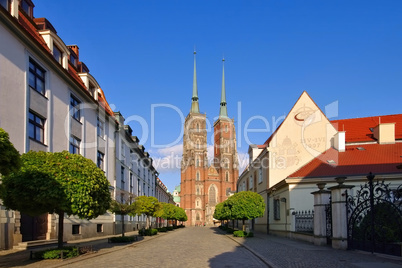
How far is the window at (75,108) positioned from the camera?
84.0ft

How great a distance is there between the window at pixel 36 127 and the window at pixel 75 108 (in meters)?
4.37

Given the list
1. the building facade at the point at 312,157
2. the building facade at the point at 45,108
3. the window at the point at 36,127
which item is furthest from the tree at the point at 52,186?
the building facade at the point at 312,157

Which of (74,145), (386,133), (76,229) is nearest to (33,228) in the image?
(76,229)

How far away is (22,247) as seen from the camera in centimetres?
1748

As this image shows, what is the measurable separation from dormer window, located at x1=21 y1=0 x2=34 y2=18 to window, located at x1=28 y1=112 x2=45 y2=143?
7.65 metres

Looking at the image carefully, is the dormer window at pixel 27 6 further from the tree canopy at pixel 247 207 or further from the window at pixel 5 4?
the tree canopy at pixel 247 207

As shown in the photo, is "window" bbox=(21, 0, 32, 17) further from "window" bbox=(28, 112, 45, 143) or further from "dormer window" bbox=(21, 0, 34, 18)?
"window" bbox=(28, 112, 45, 143)

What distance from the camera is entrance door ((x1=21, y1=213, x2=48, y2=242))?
20.3m

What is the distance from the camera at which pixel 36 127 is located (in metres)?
20.5

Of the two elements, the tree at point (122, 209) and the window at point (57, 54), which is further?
the tree at point (122, 209)

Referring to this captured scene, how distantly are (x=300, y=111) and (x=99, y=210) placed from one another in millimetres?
23735

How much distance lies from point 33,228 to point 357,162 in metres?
23.5

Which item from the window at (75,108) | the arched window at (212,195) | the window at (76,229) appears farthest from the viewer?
the arched window at (212,195)

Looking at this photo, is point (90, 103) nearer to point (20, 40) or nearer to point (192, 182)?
point (20, 40)
